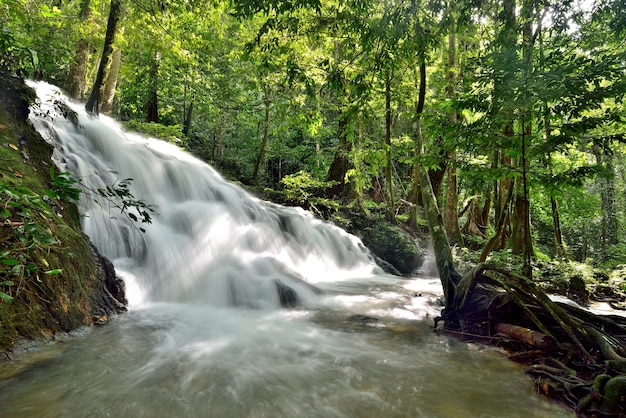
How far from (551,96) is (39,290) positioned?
18.8ft

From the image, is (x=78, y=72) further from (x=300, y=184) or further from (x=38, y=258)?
(x=38, y=258)

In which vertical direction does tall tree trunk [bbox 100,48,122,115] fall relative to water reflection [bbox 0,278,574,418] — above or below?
above

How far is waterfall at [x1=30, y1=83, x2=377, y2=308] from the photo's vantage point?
5.98 metres

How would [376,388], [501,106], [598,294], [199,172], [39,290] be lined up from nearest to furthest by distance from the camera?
[376,388]
[39,290]
[501,106]
[598,294]
[199,172]

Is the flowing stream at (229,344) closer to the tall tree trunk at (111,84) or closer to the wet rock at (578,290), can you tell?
the wet rock at (578,290)

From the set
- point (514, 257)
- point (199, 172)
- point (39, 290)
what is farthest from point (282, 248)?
point (39, 290)

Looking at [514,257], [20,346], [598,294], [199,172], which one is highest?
[199,172]

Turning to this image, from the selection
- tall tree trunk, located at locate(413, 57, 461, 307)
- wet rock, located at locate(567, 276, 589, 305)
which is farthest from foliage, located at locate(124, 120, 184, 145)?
wet rock, located at locate(567, 276, 589, 305)

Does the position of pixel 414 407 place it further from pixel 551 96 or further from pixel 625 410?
pixel 551 96

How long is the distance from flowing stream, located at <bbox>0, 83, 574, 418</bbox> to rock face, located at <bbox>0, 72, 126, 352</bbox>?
0.29 metres

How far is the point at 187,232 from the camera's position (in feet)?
25.5

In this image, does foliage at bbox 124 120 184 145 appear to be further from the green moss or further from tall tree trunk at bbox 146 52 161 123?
the green moss

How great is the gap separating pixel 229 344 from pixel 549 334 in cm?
358

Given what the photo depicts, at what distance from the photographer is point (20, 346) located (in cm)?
308
